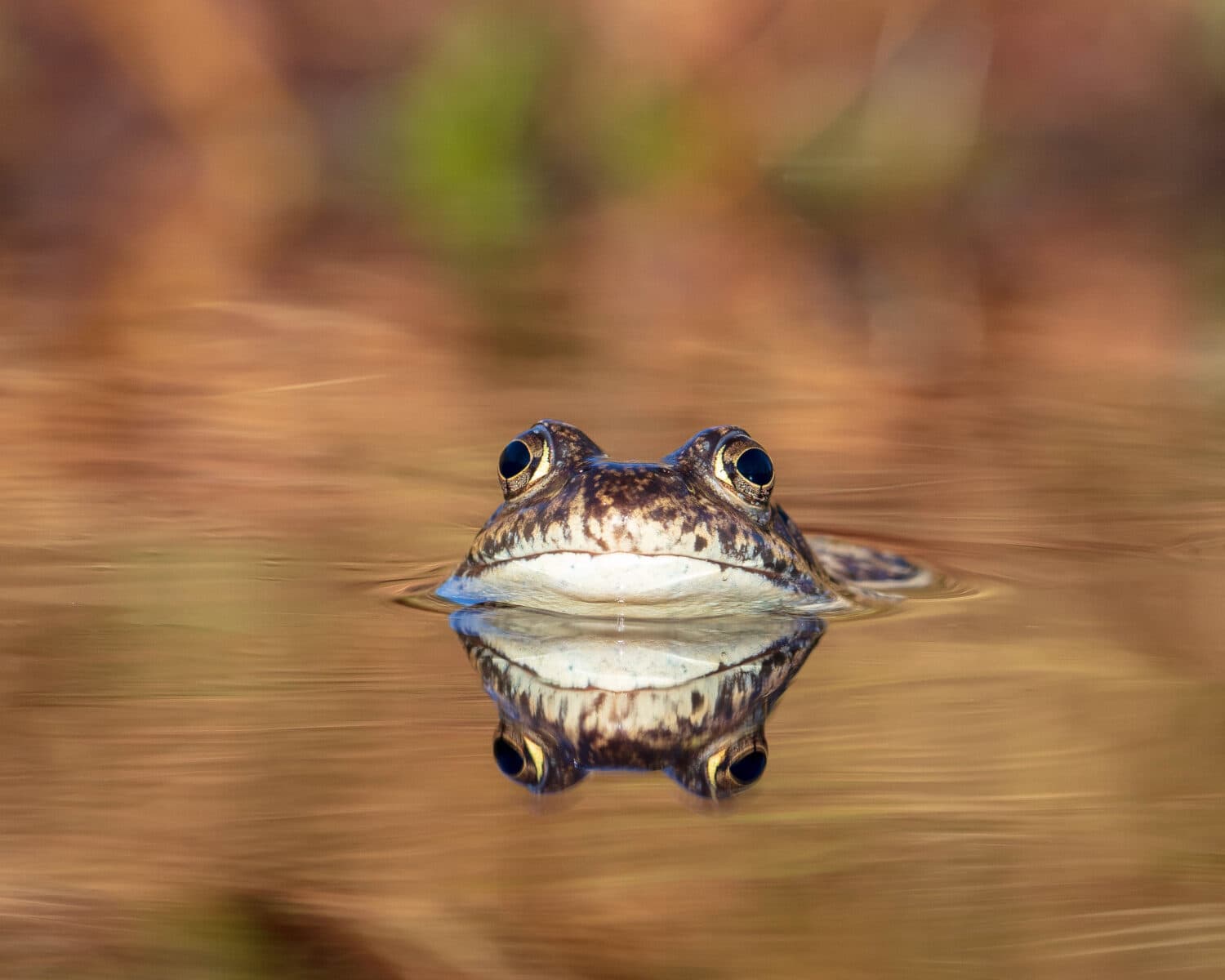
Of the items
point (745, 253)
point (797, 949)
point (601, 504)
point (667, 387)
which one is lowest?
point (797, 949)

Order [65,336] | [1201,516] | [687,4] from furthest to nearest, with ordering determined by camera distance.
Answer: [687,4] → [65,336] → [1201,516]

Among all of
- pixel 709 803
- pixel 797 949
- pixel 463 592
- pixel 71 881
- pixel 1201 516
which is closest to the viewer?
pixel 797 949

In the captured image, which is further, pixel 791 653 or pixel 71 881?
pixel 791 653

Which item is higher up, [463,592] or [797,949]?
[463,592]

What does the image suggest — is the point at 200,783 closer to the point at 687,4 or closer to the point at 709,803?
the point at 709,803

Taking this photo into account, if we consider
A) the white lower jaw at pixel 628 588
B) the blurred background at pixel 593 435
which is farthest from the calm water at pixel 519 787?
the white lower jaw at pixel 628 588

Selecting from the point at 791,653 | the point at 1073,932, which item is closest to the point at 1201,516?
the point at 791,653

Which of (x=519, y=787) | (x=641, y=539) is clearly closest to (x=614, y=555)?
(x=641, y=539)
